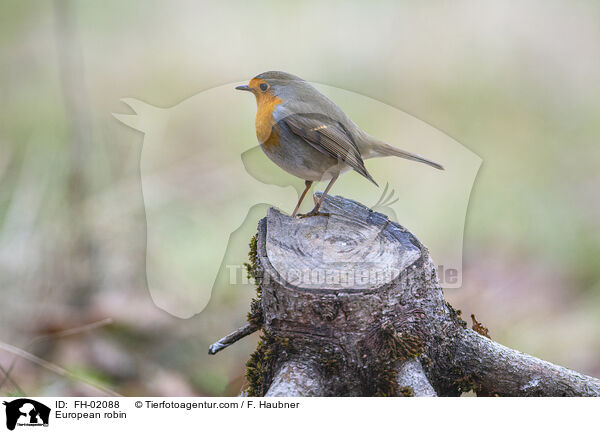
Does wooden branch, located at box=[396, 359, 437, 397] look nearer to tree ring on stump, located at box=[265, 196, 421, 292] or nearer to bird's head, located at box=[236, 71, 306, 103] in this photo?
tree ring on stump, located at box=[265, 196, 421, 292]

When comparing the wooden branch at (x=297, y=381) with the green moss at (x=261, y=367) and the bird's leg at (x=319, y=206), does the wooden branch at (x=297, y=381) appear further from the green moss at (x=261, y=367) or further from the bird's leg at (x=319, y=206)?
the bird's leg at (x=319, y=206)

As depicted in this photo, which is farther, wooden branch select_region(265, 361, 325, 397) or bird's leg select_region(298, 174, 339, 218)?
bird's leg select_region(298, 174, 339, 218)

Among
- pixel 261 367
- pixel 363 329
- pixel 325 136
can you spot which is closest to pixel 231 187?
pixel 325 136

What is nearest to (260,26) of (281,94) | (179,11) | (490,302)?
(179,11)

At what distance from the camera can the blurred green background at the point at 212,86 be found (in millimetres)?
2361

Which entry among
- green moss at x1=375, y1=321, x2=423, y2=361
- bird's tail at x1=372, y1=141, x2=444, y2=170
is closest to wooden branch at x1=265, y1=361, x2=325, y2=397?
green moss at x1=375, y1=321, x2=423, y2=361

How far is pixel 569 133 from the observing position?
249cm

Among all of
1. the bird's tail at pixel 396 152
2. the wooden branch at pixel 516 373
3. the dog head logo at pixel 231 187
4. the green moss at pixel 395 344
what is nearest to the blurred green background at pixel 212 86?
the dog head logo at pixel 231 187

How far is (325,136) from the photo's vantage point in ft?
6.40

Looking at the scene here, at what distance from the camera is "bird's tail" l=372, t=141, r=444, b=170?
2135 mm
